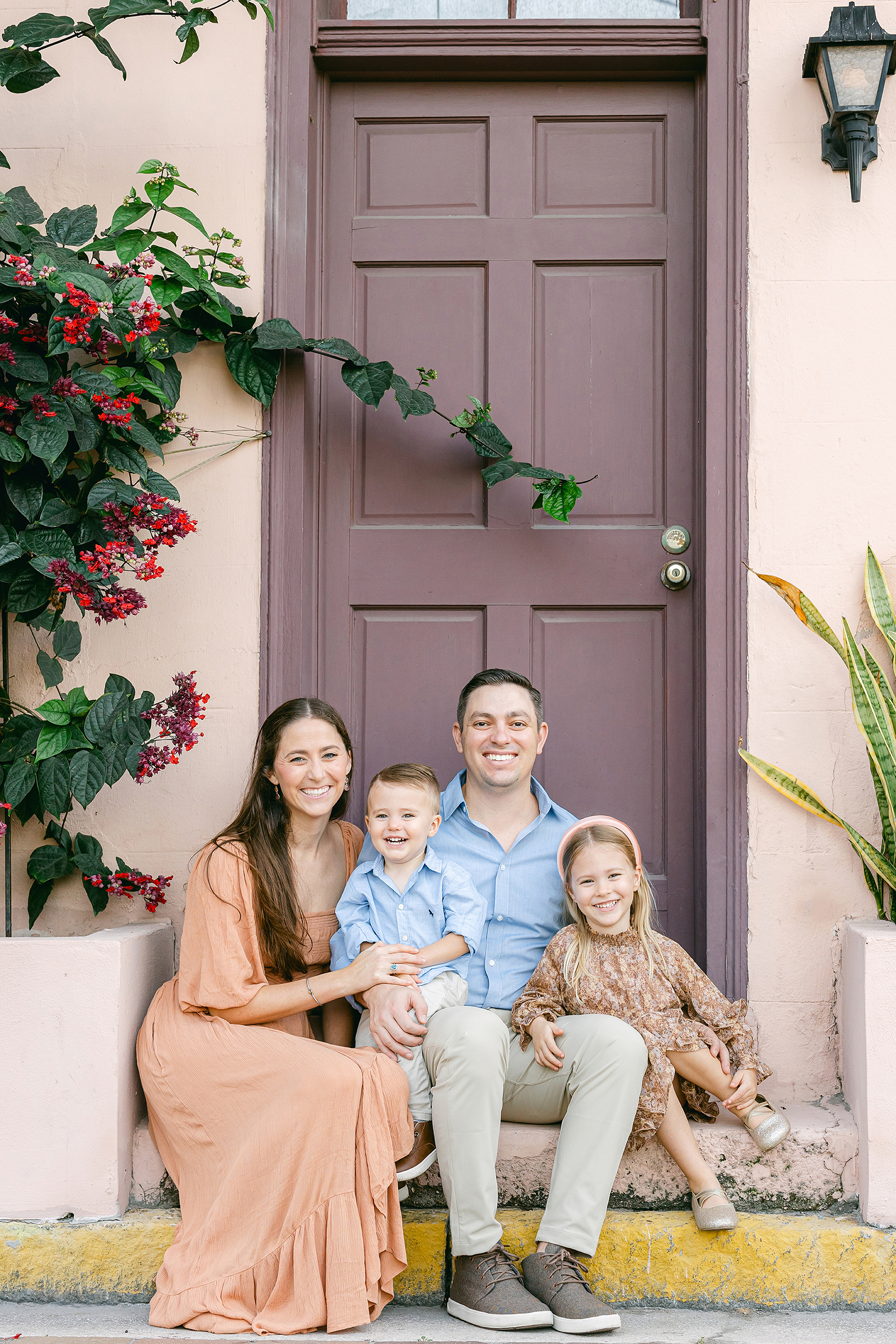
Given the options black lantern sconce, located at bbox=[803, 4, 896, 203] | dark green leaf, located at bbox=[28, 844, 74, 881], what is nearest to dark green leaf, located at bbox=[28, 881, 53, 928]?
dark green leaf, located at bbox=[28, 844, 74, 881]

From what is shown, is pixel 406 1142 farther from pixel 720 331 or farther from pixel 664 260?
pixel 664 260

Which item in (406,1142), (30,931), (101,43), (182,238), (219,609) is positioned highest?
(101,43)

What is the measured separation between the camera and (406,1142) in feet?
8.00

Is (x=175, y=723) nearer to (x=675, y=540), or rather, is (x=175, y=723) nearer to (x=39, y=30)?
(x=675, y=540)

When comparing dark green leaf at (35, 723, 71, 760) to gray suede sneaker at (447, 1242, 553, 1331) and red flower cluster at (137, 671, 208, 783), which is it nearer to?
red flower cluster at (137, 671, 208, 783)

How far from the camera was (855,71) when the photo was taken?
3010mm

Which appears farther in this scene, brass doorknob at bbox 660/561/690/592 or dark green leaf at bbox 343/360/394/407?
brass doorknob at bbox 660/561/690/592

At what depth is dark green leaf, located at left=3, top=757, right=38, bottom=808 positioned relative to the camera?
276 cm

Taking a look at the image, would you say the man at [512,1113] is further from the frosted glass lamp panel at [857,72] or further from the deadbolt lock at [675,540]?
the frosted glass lamp panel at [857,72]

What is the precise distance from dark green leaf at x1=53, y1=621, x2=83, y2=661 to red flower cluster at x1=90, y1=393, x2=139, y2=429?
1.72 feet

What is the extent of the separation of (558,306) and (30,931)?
7.70 ft

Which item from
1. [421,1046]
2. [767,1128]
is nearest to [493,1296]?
[421,1046]

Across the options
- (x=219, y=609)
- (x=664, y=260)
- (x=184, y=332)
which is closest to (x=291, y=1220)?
(x=219, y=609)

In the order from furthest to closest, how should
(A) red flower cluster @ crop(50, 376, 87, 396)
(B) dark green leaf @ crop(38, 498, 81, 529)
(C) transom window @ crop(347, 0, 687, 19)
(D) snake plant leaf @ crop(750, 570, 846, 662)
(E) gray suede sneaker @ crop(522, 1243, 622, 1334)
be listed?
(C) transom window @ crop(347, 0, 687, 19)
(D) snake plant leaf @ crop(750, 570, 846, 662)
(B) dark green leaf @ crop(38, 498, 81, 529)
(A) red flower cluster @ crop(50, 376, 87, 396)
(E) gray suede sneaker @ crop(522, 1243, 622, 1334)
